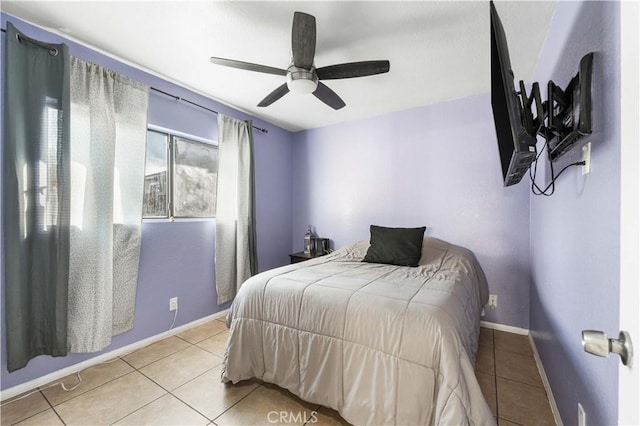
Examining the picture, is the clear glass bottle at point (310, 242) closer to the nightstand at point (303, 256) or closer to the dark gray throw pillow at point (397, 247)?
the nightstand at point (303, 256)

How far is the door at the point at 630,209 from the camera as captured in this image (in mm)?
446

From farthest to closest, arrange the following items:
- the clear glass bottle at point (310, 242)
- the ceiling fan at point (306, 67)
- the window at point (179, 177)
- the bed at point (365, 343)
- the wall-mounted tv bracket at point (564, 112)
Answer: the clear glass bottle at point (310, 242), the window at point (179, 177), the ceiling fan at point (306, 67), the bed at point (365, 343), the wall-mounted tv bracket at point (564, 112)

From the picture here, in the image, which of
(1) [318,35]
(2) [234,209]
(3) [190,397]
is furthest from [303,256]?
(1) [318,35]

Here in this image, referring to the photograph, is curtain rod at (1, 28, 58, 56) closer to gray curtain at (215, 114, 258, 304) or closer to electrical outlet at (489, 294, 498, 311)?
gray curtain at (215, 114, 258, 304)

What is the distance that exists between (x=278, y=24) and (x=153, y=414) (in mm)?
2581

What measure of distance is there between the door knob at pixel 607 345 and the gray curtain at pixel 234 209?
9.59 ft

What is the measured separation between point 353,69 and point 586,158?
4.34 ft

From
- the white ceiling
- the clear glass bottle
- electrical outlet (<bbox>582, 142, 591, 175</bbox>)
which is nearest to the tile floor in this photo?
electrical outlet (<bbox>582, 142, 591, 175</bbox>)

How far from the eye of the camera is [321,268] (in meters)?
2.24

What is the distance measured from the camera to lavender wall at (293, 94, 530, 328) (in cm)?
262

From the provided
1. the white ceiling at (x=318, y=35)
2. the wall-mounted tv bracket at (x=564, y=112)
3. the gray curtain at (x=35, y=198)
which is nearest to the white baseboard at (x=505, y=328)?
the wall-mounted tv bracket at (x=564, y=112)

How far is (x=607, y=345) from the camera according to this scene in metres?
0.48

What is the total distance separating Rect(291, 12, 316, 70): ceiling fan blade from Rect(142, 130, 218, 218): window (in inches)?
64.3

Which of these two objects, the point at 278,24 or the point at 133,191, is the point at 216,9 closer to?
the point at 278,24
